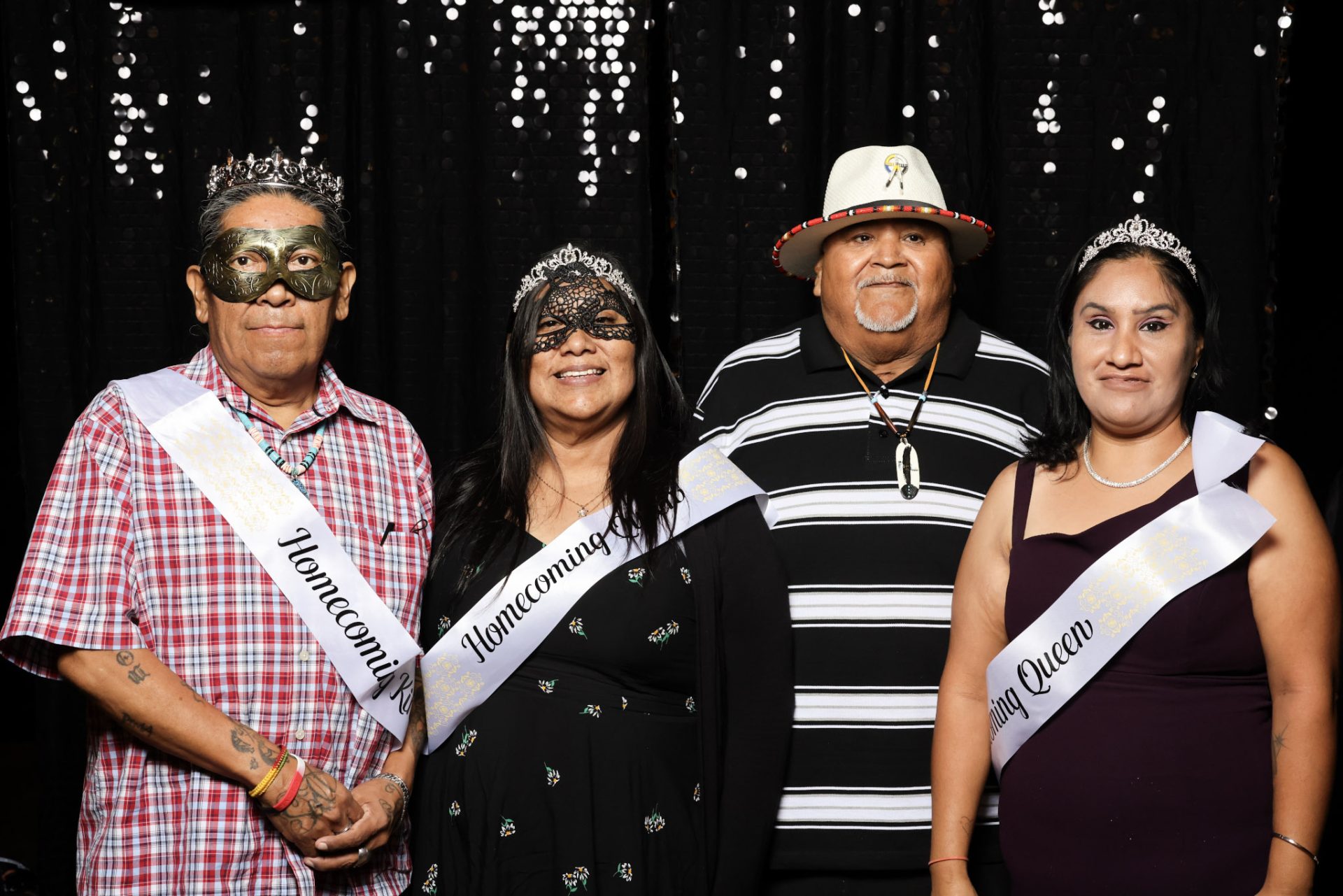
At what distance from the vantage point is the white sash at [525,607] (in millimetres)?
2021

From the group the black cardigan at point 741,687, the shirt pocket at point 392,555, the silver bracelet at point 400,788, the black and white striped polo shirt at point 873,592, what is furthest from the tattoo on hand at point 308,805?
the black and white striped polo shirt at point 873,592

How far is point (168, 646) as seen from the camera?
6.10ft

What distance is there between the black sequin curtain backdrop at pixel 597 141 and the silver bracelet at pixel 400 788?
102cm

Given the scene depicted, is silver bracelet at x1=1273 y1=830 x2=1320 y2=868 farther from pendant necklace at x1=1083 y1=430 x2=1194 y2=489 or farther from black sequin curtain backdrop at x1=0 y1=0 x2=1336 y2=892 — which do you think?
black sequin curtain backdrop at x1=0 y1=0 x2=1336 y2=892

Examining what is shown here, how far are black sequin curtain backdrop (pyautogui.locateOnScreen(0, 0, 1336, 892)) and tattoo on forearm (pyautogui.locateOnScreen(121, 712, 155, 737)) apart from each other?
1.01m

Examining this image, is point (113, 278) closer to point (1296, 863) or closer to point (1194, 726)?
point (1194, 726)

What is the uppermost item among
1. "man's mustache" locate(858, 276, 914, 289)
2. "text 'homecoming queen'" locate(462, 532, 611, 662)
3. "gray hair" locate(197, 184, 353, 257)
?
"gray hair" locate(197, 184, 353, 257)

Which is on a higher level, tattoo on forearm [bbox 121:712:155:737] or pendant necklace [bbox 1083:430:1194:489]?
A: pendant necklace [bbox 1083:430:1194:489]

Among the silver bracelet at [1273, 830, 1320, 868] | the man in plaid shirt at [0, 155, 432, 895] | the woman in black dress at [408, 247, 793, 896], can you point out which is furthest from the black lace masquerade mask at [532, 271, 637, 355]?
the silver bracelet at [1273, 830, 1320, 868]

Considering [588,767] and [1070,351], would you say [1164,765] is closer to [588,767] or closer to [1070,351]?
[1070,351]

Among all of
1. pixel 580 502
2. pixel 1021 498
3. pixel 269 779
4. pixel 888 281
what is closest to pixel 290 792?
pixel 269 779

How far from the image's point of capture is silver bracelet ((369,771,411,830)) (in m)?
2.02

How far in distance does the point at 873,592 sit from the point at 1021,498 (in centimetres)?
31

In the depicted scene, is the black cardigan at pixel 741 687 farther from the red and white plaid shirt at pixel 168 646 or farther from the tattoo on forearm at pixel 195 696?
the tattoo on forearm at pixel 195 696
